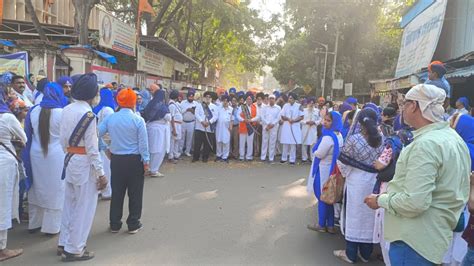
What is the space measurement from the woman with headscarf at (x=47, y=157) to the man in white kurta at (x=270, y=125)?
23.4 feet

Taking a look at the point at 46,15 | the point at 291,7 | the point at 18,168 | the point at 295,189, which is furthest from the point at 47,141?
the point at 291,7

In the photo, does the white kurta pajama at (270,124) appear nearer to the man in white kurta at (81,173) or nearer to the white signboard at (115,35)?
the white signboard at (115,35)

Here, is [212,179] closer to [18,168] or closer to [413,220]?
[18,168]

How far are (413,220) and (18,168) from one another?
410cm

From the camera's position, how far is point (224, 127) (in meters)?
11.2

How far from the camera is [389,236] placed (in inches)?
102

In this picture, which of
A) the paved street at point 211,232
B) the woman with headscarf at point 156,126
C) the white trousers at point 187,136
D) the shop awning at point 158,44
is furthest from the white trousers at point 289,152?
the shop awning at point 158,44

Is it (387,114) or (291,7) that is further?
(291,7)

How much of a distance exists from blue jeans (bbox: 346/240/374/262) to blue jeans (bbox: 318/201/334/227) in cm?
89

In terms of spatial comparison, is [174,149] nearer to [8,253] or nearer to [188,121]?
[188,121]

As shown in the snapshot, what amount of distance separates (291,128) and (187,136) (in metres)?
3.03

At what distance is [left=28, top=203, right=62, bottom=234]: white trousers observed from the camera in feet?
16.5

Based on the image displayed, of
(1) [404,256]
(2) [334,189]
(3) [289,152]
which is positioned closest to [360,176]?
(2) [334,189]

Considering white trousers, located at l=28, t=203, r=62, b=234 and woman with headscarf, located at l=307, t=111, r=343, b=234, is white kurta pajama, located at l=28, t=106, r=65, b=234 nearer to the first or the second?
white trousers, located at l=28, t=203, r=62, b=234
